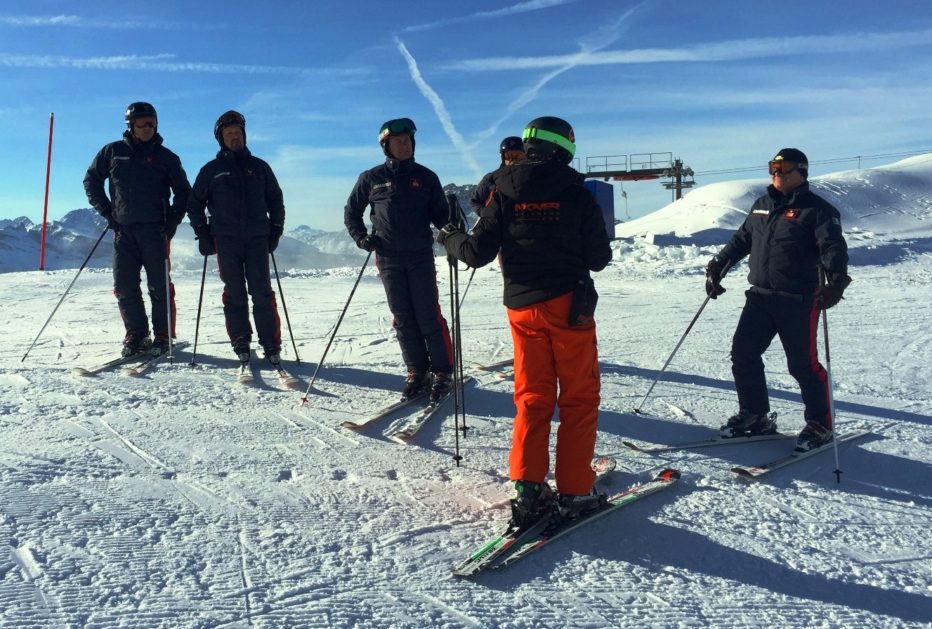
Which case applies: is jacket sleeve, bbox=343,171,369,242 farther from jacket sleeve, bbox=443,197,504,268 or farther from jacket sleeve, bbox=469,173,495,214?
jacket sleeve, bbox=443,197,504,268

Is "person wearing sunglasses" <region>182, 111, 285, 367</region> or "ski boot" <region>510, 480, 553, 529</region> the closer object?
"ski boot" <region>510, 480, 553, 529</region>

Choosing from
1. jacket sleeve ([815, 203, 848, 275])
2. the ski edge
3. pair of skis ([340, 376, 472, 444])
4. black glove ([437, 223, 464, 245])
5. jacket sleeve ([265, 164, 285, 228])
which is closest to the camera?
black glove ([437, 223, 464, 245])

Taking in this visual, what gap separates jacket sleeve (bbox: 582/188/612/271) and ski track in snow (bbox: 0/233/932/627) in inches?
49.7

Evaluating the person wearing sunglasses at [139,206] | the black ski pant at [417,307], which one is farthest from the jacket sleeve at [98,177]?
the black ski pant at [417,307]

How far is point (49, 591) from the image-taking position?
7.77 ft

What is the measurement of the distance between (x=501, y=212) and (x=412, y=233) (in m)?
1.86

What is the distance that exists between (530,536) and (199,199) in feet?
13.4

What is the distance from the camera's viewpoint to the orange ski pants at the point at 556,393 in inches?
120

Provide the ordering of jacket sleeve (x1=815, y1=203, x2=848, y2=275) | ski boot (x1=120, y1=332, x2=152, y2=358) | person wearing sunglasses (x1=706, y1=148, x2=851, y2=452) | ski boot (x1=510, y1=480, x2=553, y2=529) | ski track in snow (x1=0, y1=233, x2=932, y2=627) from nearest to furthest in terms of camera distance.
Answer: ski track in snow (x1=0, y1=233, x2=932, y2=627)
ski boot (x1=510, y1=480, x2=553, y2=529)
jacket sleeve (x1=815, y1=203, x2=848, y2=275)
person wearing sunglasses (x1=706, y1=148, x2=851, y2=452)
ski boot (x1=120, y1=332, x2=152, y2=358)

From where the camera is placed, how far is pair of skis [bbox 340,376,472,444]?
4258 mm

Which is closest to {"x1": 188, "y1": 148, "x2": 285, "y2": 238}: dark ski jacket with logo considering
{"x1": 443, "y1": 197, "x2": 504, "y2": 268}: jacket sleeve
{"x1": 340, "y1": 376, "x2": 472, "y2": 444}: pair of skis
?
{"x1": 340, "y1": 376, "x2": 472, "y2": 444}: pair of skis

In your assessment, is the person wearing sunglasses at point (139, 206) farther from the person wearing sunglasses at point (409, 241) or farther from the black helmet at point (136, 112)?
the person wearing sunglasses at point (409, 241)

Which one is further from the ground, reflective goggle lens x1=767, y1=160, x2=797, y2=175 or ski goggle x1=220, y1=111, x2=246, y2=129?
ski goggle x1=220, y1=111, x2=246, y2=129

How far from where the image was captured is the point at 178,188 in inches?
232
